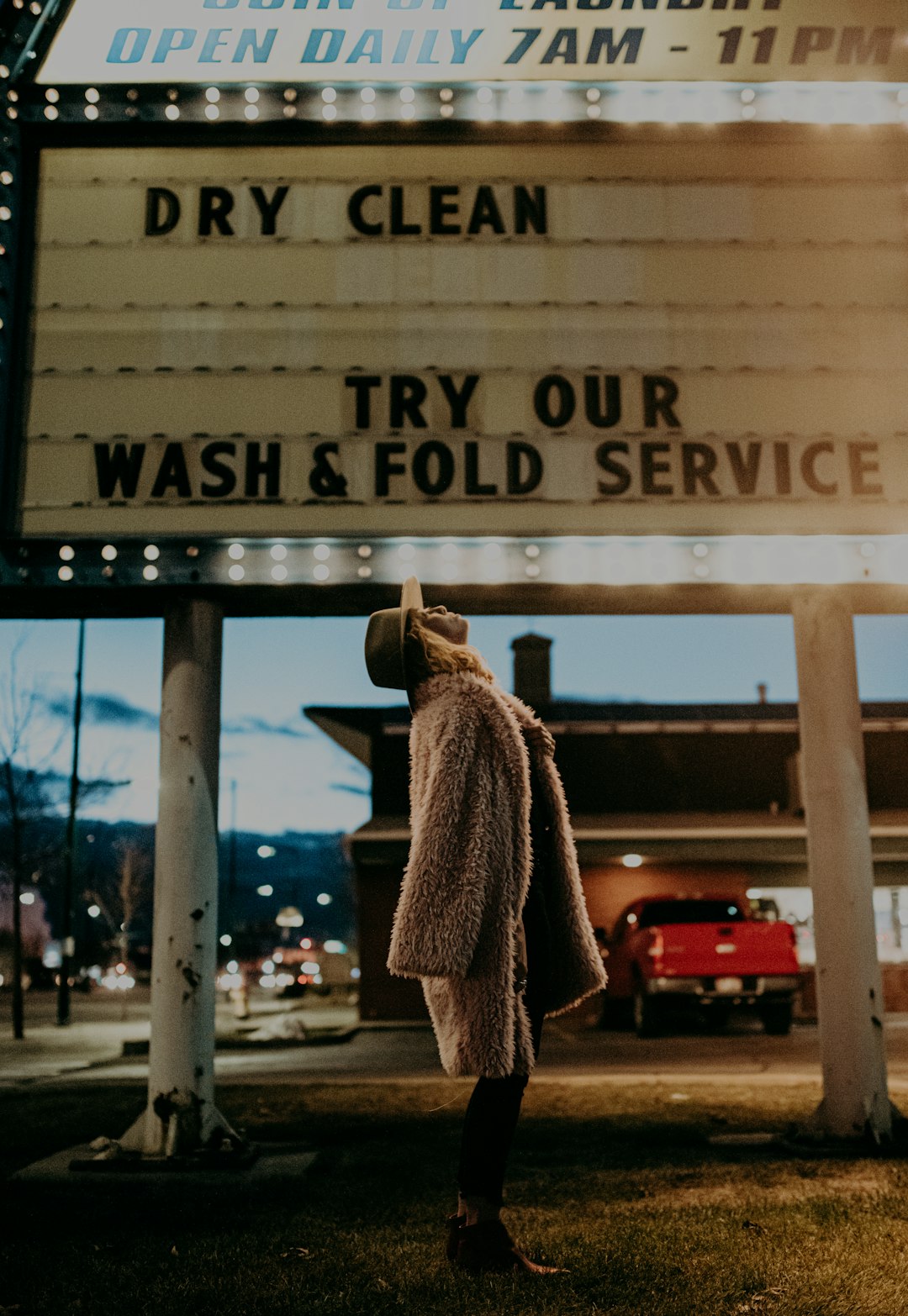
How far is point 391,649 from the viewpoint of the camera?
163 inches

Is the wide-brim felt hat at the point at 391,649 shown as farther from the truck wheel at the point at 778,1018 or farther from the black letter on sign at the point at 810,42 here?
the truck wheel at the point at 778,1018

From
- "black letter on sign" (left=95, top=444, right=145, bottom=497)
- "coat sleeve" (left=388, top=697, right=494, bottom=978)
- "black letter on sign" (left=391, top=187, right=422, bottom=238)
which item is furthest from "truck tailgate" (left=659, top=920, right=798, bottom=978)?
"coat sleeve" (left=388, top=697, right=494, bottom=978)

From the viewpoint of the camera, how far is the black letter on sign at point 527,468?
6.18 m

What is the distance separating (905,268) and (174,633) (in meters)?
4.19

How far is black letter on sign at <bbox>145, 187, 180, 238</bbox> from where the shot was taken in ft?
21.4

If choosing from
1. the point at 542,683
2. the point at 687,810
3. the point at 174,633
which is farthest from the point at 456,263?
the point at 542,683

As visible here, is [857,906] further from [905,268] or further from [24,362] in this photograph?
[24,362]

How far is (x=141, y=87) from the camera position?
21.8 feet

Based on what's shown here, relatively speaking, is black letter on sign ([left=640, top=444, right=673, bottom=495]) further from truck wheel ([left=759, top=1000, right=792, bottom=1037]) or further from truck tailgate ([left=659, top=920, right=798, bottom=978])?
truck wheel ([left=759, top=1000, right=792, bottom=1037])

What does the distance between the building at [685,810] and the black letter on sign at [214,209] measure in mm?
14095

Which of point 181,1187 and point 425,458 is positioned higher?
point 425,458

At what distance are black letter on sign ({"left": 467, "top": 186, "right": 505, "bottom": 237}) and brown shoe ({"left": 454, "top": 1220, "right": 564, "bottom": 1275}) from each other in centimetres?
481

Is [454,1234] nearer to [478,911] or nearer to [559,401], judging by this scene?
[478,911]

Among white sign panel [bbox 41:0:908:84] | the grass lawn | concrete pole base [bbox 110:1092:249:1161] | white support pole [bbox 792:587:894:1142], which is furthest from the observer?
white sign panel [bbox 41:0:908:84]
